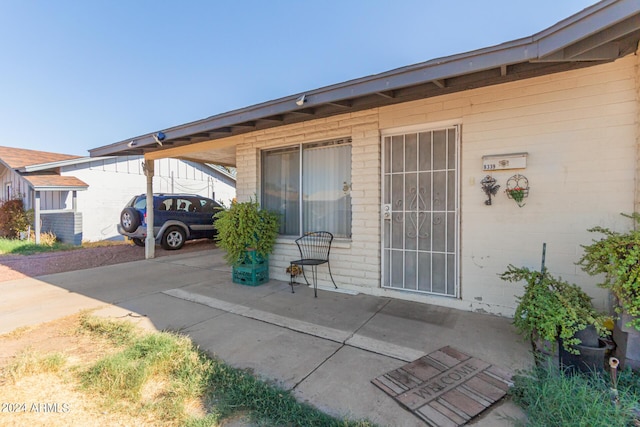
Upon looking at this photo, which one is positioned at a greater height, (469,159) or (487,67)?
(487,67)

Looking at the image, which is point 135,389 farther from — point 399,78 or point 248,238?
point 399,78

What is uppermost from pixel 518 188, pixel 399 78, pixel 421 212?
pixel 399 78

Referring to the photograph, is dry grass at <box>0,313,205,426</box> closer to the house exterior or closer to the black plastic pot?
the black plastic pot

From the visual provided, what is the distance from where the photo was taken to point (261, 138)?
507cm

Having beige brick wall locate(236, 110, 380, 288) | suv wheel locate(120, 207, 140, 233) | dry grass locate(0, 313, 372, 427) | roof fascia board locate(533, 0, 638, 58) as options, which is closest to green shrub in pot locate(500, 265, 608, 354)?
dry grass locate(0, 313, 372, 427)

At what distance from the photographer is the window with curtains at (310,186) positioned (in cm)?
443

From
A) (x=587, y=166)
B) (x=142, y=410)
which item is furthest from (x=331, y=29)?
(x=142, y=410)

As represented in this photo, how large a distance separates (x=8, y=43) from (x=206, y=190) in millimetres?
8162

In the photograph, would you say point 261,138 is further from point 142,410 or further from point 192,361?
point 142,410

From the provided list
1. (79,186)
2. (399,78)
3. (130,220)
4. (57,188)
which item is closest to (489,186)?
(399,78)

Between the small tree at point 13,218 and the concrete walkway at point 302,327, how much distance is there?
771 cm

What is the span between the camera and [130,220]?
802cm

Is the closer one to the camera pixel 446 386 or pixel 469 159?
pixel 446 386

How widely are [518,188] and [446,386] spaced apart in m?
2.16
